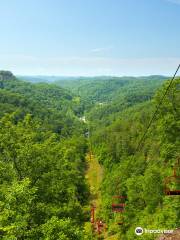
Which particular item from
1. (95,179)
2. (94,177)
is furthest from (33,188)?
(94,177)

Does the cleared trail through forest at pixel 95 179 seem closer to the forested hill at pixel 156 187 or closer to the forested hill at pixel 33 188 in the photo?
the forested hill at pixel 156 187

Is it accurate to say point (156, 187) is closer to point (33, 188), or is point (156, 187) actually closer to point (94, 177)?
point (33, 188)

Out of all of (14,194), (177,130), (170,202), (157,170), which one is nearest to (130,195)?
(157,170)

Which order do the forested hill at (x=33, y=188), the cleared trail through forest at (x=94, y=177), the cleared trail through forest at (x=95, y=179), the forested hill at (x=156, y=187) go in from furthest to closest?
the cleared trail through forest at (x=94, y=177) → the cleared trail through forest at (x=95, y=179) → the forested hill at (x=156, y=187) → the forested hill at (x=33, y=188)

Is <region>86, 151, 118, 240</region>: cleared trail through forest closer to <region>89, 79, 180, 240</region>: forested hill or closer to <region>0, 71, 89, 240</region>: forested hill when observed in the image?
<region>89, 79, 180, 240</region>: forested hill

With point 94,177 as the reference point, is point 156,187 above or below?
above

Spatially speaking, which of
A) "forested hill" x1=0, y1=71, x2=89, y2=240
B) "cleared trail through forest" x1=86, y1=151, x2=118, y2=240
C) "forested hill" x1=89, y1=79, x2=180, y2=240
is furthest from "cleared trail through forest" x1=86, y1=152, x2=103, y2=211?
"forested hill" x1=0, y1=71, x2=89, y2=240

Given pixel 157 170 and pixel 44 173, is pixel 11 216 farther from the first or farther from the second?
pixel 157 170

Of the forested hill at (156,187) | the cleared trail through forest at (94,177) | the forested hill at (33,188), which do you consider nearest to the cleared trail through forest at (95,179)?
the cleared trail through forest at (94,177)

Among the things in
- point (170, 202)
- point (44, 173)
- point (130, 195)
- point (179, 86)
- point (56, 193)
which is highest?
point (179, 86)

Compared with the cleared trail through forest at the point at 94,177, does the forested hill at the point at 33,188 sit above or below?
above

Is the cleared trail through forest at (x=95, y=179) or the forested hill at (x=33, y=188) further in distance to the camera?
the cleared trail through forest at (x=95, y=179)
